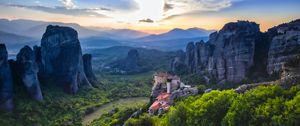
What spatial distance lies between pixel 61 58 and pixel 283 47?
1794 inches

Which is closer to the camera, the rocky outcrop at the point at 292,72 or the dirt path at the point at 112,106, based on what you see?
the rocky outcrop at the point at 292,72

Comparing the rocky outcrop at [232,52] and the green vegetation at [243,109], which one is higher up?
the rocky outcrop at [232,52]

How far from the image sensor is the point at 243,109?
3128 cm

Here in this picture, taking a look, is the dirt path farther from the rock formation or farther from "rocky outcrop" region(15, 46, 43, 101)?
the rock formation

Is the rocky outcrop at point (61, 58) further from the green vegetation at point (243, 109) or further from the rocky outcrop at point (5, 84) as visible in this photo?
the green vegetation at point (243, 109)

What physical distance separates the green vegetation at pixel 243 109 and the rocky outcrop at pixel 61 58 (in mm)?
46453

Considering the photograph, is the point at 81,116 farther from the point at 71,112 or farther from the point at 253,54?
the point at 253,54

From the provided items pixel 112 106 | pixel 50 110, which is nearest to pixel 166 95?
pixel 50 110

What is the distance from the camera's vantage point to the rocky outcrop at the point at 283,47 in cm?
5934

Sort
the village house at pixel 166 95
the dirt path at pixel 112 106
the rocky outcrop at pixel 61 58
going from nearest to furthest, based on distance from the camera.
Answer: the village house at pixel 166 95, the dirt path at pixel 112 106, the rocky outcrop at pixel 61 58

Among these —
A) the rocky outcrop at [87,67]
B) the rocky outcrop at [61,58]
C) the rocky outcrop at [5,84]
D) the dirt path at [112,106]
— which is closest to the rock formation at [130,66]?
the rocky outcrop at [87,67]

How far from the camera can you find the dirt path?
6625 centimetres

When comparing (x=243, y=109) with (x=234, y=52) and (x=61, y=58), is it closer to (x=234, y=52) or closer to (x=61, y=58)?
(x=234, y=52)

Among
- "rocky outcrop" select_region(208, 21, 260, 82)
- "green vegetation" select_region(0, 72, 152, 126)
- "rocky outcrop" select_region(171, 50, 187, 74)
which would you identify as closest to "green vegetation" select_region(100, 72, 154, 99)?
"green vegetation" select_region(0, 72, 152, 126)
